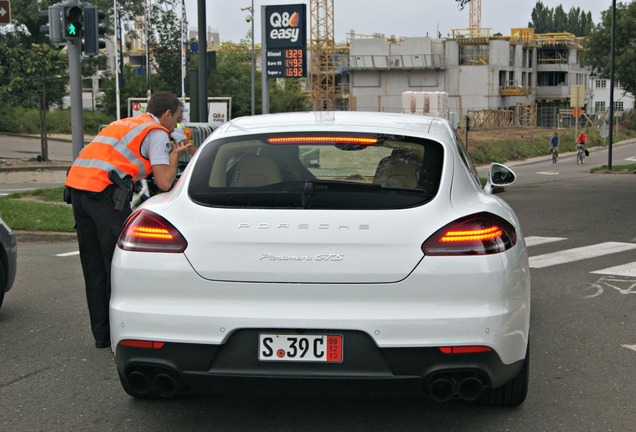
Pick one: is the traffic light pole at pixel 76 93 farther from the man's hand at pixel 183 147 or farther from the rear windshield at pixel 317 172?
the rear windshield at pixel 317 172

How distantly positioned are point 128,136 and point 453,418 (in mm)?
2711

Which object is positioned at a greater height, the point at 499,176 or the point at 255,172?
the point at 255,172

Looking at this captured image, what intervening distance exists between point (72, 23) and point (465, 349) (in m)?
12.3

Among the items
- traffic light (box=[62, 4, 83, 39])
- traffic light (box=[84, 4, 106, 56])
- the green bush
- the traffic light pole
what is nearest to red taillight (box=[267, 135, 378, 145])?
the traffic light pole

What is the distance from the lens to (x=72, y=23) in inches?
596

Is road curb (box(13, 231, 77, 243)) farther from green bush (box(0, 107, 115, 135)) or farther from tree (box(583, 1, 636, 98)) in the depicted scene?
green bush (box(0, 107, 115, 135))

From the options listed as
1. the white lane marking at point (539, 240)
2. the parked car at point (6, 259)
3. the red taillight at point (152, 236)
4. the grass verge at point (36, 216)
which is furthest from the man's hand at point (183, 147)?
the grass verge at point (36, 216)

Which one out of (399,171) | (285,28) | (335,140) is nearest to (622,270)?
(399,171)

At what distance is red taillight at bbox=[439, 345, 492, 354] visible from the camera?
427 centimetres

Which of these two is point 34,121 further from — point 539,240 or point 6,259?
point 6,259

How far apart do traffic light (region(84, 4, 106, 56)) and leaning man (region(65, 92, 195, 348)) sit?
9492 millimetres

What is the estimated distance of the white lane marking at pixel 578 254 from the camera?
10.8 metres

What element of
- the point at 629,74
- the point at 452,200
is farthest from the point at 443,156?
the point at 629,74

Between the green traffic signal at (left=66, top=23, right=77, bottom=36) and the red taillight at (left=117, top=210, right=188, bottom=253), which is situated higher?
the green traffic signal at (left=66, top=23, right=77, bottom=36)
